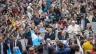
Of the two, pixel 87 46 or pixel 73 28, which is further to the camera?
pixel 73 28

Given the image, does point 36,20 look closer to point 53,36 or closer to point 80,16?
point 80,16

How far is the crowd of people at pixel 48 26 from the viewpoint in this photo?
13634 millimetres

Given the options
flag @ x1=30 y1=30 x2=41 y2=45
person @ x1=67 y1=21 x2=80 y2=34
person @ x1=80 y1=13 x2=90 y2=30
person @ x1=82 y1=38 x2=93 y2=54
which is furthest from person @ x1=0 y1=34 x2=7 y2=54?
person @ x1=80 y1=13 x2=90 y2=30

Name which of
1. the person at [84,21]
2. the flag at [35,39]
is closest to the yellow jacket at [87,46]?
the flag at [35,39]

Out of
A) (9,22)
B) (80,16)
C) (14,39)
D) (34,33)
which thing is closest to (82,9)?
(80,16)

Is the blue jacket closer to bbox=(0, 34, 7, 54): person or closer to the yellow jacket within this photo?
the yellow jacket

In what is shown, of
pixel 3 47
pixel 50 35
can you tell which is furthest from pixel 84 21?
pixel 3 47

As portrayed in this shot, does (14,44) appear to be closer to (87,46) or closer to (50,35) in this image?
(50,35)

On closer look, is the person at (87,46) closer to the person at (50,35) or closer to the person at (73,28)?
the person at (50,35)

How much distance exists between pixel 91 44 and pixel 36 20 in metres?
9.78

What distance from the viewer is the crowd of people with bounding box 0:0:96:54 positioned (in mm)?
13634

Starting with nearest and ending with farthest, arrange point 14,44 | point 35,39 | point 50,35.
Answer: point 14,44 → point 35,39 → point 50,35

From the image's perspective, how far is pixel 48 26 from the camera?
68.9 feet

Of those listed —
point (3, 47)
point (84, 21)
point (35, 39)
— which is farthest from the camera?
point (84, 21)
